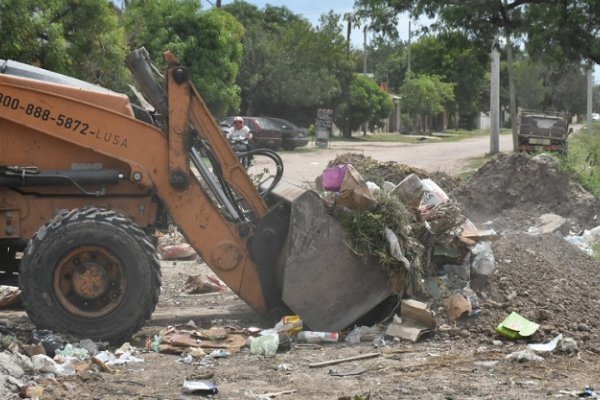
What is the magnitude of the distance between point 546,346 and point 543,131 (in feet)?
83.0

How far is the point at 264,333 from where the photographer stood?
7516 mm

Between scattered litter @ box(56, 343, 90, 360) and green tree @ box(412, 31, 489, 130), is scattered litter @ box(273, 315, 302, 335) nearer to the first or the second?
scattered litter @ box(56, 343, 90, 360)

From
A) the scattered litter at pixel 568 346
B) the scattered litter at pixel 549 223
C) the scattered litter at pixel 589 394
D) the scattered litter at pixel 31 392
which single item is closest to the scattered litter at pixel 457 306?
the scattered litter at pixel 568 346

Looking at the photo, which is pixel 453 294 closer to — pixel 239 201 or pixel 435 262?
pixel 435 262

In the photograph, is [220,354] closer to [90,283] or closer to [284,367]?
[284,367]

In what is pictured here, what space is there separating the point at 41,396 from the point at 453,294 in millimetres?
3835

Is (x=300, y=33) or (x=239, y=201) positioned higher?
(x=300, y=33)

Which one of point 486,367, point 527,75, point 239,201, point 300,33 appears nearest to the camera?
point 486,367

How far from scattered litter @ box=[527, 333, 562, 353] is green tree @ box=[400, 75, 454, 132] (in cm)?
5871

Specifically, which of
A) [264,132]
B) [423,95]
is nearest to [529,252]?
[264,132]

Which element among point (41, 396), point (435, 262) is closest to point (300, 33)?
point (435, 262)

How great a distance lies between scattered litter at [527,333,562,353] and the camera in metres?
7.25

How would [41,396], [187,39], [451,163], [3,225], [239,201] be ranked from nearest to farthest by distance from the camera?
[41,396], [3,225], [239,201], [187,39], [451,163]

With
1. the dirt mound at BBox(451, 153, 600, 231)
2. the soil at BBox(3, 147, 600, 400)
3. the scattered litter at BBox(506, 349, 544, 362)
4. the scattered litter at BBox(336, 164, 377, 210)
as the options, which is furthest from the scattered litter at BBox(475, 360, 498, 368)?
the dirt mound at BBox(451, 153, 600, 231)
